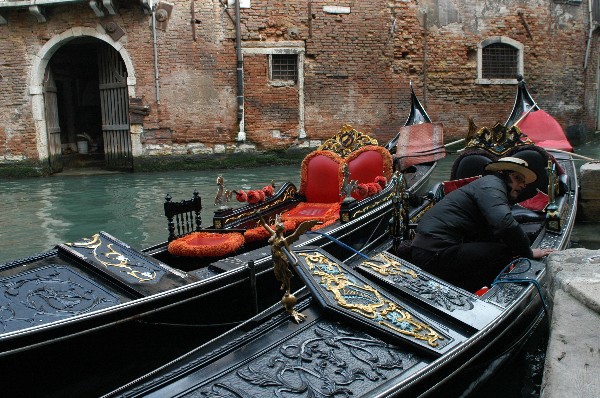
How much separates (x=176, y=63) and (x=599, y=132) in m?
8.01

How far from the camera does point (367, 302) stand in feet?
5.98

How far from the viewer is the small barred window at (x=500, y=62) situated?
9.42m

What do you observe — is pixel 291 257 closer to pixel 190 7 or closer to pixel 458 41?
pixel 190 7

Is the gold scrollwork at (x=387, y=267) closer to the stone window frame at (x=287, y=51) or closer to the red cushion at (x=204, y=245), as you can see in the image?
the red cushion at (x=204, y=245)

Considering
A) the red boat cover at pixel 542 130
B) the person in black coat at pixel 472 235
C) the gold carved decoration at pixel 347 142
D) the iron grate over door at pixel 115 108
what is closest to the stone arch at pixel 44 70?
the iron grate over door at pixel 115 108

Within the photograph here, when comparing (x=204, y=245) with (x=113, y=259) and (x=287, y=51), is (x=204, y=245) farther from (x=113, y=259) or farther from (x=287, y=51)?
(x=287, y=51)

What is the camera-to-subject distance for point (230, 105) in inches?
338

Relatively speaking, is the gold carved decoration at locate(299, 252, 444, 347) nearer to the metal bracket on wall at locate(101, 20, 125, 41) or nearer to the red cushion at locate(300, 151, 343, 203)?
the red cushion at locate(300, 151, 343, 203)

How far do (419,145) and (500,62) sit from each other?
17.8 feet

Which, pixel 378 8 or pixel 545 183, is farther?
pixel 378 8

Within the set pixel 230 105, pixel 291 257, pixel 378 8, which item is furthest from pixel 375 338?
pixel 378 8

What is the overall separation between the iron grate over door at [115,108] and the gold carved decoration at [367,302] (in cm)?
723

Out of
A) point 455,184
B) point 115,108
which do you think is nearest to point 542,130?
point 455,184

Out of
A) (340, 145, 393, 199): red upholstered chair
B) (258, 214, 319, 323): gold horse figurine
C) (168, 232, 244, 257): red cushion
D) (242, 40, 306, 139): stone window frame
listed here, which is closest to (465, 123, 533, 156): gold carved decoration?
(340, 145, 393, 199): red upholstered chair
